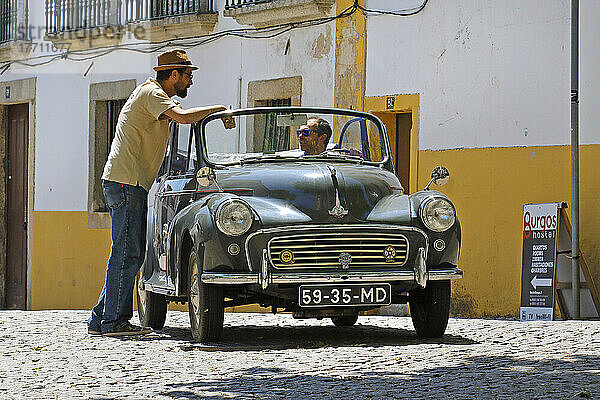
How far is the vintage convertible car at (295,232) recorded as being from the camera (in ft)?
27.6

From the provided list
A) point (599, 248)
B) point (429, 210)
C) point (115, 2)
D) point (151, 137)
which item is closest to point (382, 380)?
point (429, 210)

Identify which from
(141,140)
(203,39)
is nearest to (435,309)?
(141,140)

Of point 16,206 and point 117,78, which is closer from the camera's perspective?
point 117,78

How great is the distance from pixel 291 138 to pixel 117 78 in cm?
1088

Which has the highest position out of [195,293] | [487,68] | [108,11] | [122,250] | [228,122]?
[108,11]

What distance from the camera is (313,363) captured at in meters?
7.49

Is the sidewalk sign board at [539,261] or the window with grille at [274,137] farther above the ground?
the window with grille at [274,137]

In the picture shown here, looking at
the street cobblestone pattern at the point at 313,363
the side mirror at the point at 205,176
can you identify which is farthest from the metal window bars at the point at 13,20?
the side mirror at the point at 205,176

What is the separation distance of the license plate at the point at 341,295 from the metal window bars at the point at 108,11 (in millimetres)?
10251

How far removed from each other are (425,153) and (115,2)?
6859 millimetres

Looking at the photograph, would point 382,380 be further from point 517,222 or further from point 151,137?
point 517,222

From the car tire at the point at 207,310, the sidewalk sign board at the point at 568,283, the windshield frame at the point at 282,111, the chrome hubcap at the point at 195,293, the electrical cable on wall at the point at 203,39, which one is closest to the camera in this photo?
the car tire at the point at 207,310

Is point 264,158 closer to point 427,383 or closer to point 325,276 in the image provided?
point 325,276

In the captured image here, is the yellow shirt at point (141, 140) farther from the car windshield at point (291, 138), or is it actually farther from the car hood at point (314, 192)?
the car hood at point (314, 192)
